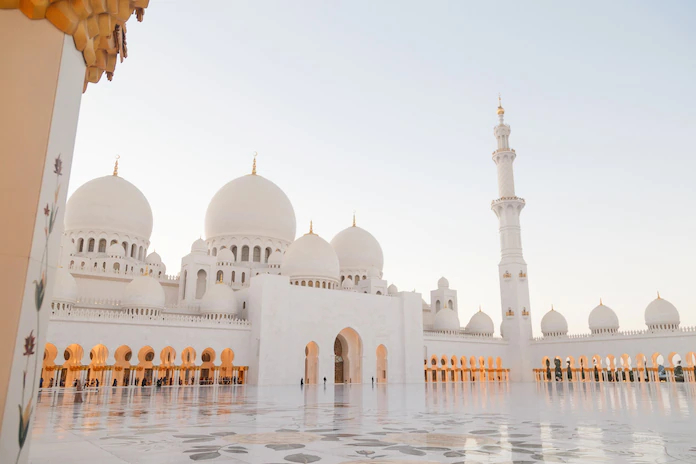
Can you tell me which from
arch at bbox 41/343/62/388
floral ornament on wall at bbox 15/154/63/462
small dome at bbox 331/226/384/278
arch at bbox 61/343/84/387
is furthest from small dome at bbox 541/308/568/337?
floral ornament on wall at bbox 15/154/63/462

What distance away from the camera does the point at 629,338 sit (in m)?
28.7

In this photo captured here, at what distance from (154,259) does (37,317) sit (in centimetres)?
2762

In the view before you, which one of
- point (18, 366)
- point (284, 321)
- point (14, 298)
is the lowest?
point (18, 366)

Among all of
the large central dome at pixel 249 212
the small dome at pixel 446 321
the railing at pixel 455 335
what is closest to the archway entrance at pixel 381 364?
the railing at pixel 455 335

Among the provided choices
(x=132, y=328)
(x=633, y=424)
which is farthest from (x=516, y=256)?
(x=633, y=424)

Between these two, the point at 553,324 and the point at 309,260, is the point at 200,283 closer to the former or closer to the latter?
the point at 309,260

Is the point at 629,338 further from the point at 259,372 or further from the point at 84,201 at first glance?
the point at 84,201

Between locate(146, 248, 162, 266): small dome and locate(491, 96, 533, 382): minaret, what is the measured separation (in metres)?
20.2

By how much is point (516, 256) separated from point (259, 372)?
17.5 meters

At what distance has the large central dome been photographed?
1192 inches

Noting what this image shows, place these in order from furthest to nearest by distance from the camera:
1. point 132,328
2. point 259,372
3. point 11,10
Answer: point 259,372 < point 132,328 < point 11,10

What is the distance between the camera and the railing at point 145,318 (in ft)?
64.5

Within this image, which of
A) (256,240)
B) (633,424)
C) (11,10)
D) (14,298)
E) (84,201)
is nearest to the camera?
(14,298)

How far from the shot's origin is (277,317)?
23.7m
